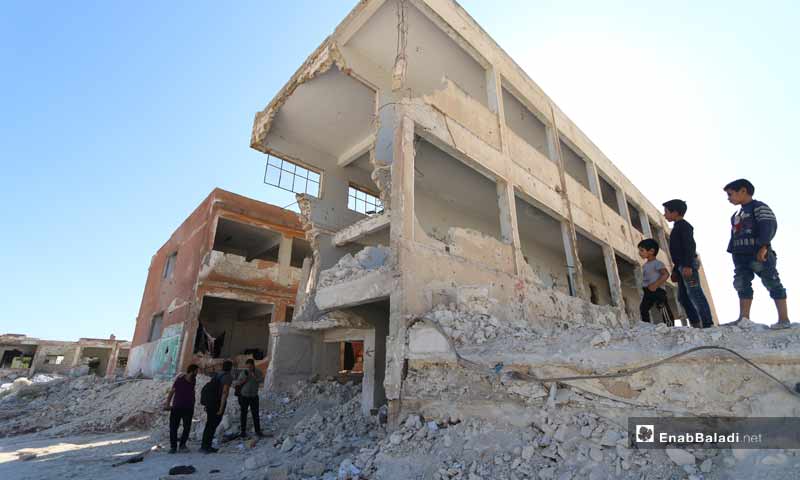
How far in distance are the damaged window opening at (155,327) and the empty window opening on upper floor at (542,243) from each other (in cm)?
1472

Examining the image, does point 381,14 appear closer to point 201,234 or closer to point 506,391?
point 506,391

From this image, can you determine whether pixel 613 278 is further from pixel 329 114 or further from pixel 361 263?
pixel 329 114

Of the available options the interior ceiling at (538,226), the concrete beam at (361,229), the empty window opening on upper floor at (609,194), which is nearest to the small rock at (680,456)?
the concrete beam at (361,229)

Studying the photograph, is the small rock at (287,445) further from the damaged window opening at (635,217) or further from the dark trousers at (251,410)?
the damaged window opening at (635,217)

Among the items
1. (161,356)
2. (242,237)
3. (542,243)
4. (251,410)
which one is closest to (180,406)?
(251,410)

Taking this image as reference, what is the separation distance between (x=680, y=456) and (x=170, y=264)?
19.3 m

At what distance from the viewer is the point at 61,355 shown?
26.8 m

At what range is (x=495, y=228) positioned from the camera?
11898 millimetres

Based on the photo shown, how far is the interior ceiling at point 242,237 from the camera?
52.7 feet

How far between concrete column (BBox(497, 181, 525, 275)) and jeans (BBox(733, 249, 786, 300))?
11.1ft

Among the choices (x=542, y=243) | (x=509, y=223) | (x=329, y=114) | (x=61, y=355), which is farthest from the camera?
(x=61, y=355)

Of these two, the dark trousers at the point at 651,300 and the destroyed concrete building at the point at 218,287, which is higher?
the destroyed concrete building at the point at 218,287

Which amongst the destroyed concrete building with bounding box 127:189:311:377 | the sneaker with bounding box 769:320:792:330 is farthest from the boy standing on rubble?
the sneaker with bounding box 769:320:792:330

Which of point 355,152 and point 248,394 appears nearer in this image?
point 248,394
